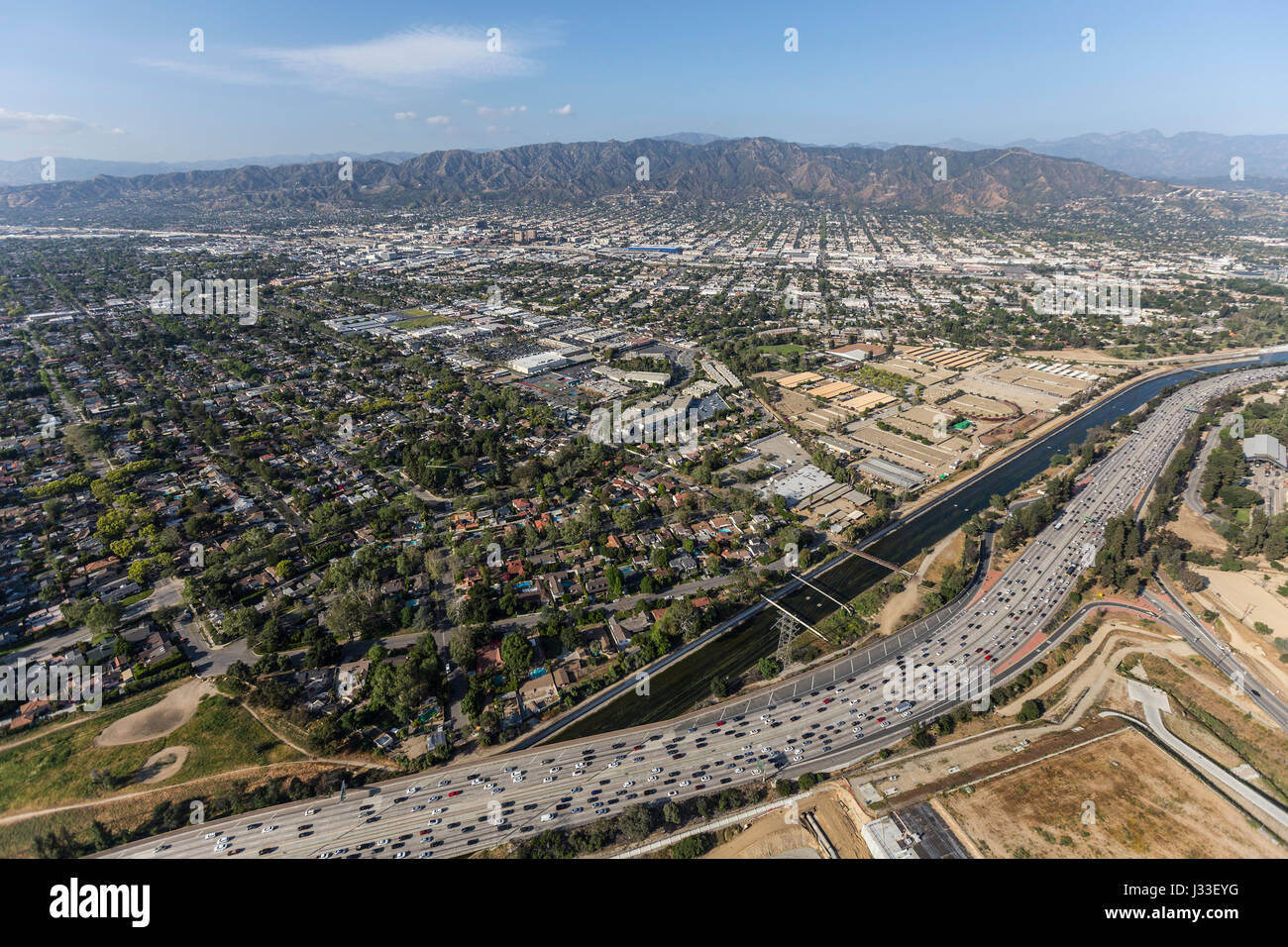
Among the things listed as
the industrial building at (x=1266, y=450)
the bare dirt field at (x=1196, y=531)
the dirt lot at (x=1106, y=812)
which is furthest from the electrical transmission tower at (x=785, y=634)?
the industrial building at (x=1266, y=450)

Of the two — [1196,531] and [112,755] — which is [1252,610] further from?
[112,755]

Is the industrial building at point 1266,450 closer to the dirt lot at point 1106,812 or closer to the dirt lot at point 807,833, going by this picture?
the dirt lot at point 1106,812

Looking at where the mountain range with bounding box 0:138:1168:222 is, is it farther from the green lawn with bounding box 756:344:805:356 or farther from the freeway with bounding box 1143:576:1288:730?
the freeway with bounding box 1143:576:1288:730

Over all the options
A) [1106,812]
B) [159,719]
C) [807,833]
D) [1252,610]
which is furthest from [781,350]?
[159,719]

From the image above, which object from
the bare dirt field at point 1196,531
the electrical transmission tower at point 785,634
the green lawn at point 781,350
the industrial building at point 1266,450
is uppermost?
the green lawn at point 781,350

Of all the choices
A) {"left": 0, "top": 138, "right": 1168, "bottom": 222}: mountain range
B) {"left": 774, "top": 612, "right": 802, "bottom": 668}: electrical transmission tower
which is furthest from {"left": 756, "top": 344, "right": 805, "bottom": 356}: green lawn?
{"left": 0, "top": 138, "right": 1168, "bottom": 222}: mountain range

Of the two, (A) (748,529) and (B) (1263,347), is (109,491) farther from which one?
(B) (1263,347)
